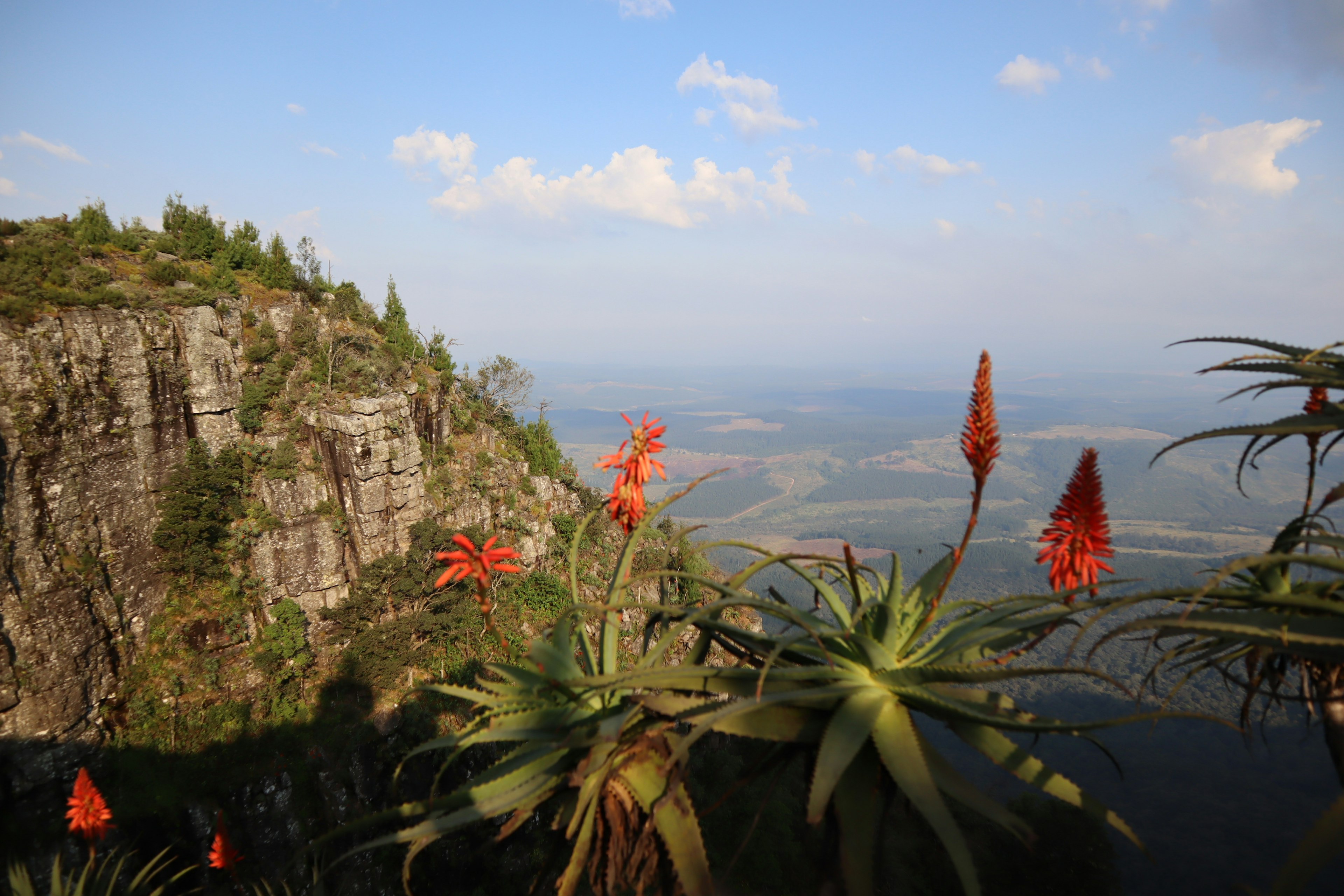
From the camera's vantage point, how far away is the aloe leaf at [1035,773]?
1.79 m

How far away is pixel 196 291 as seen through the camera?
2041cm

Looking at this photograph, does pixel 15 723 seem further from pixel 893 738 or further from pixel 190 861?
pixel 893 738

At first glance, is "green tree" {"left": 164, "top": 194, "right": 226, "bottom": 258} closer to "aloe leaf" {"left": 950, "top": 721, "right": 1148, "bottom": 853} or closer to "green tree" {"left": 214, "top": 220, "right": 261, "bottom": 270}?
"green tree" {"left": 214, "top": 220, "right": 261, "bottom": 270}

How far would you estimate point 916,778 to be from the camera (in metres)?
1.80

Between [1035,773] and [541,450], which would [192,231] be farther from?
[1035,773]

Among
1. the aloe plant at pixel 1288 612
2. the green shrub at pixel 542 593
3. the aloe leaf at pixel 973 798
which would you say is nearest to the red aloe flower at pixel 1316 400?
the aloe plant at pixel 1288 612

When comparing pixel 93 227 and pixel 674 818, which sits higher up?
pixel 93 227

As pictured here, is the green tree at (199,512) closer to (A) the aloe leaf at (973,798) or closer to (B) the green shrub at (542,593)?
(B) the green shrub at (542,593)

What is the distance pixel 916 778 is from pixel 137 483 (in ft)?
81.6

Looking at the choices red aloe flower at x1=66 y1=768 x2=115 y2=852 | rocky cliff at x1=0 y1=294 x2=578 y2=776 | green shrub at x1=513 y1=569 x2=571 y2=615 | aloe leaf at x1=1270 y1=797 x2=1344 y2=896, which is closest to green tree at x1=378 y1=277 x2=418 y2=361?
rocky cliff at x1=0 y1=294 x2=578 y2=776

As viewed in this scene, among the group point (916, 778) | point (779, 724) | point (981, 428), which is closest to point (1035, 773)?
point (916, 778)

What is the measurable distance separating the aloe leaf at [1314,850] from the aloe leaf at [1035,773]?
0.40 meters

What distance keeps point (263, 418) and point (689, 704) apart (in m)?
25.3

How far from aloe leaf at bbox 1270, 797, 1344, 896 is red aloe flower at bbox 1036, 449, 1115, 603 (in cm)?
98
